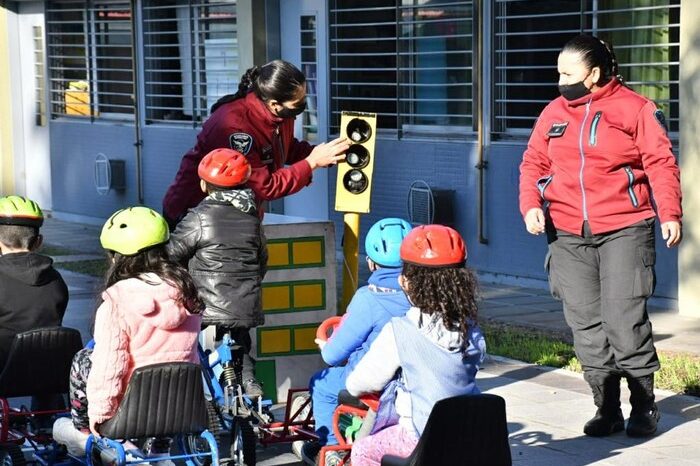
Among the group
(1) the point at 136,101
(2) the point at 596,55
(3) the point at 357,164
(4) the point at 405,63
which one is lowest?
(3) the point at 357,164

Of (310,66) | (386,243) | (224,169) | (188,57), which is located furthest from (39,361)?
(188,57)

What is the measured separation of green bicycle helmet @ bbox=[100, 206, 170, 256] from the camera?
5895 mm

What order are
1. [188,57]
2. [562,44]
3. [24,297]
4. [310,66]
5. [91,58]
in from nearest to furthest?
[24,297], [562,44], [310,66], [188,57], [91,58]

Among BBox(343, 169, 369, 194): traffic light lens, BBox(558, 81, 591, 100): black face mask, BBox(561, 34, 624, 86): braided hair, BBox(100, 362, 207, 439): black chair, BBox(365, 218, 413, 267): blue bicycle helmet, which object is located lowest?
BBox(100, 362, 207, 439): black chair

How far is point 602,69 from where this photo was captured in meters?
7.25

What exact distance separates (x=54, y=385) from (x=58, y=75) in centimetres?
1541

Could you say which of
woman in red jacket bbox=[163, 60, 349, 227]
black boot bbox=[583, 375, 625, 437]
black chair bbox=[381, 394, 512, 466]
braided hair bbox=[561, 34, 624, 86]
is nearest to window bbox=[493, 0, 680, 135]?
braided hair bbox=[561, 34, 624, 86]

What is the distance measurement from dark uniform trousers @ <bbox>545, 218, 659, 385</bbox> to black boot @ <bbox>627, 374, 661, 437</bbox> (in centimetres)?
6

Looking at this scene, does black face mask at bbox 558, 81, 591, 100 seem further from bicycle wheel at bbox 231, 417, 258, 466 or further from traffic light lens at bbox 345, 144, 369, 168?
bicycle wheel at bbox 231, 417, 258, 466

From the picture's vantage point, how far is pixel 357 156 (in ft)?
26.0

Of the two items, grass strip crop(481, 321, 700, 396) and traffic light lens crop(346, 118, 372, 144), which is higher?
traffic light lens crop(346, 118, 372, 144)

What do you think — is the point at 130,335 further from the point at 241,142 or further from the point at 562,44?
the point at 562,44

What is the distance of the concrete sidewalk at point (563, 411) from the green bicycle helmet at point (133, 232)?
177cm

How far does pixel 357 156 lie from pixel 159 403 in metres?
2.65
